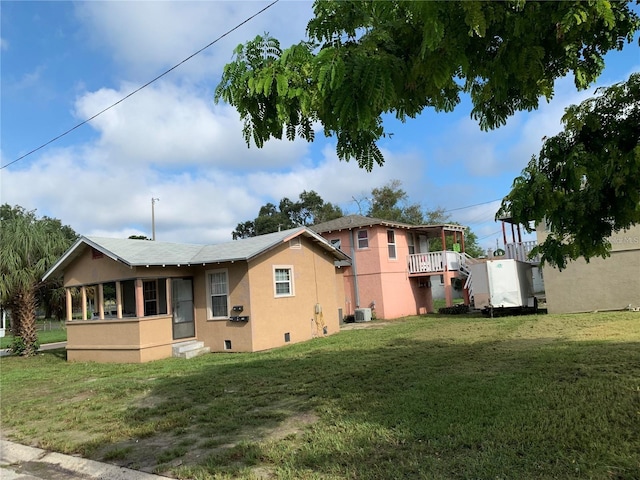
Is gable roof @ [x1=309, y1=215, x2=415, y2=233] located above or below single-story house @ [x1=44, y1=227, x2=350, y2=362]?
above

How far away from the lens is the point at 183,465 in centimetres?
509

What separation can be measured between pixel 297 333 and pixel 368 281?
9051 millimetres

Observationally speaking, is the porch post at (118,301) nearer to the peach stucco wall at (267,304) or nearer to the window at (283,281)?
the peach stucco wall at (267,304)

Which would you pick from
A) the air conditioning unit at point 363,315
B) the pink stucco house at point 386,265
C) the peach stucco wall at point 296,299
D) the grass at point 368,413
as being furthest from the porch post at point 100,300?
the pink stucco house at point 386,265

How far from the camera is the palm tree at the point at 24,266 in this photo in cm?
1677

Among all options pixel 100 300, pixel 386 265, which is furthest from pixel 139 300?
pixel 386 265

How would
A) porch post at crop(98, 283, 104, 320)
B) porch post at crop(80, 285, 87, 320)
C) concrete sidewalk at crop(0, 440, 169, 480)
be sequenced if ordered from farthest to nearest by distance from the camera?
porch post at crop(80, 285, 87, 320), porch post at crop(98, 283, 104, 320), concrete sidewalk at crop(0, 440, 169, 480)

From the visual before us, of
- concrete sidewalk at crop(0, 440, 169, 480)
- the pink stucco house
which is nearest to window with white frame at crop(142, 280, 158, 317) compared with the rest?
concrete sidewalk at crop(0, 440, 169, 480)

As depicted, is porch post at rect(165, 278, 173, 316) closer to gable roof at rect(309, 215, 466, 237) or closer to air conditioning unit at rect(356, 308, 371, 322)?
air conditioning unit at rect(356, 308, 371, 322)

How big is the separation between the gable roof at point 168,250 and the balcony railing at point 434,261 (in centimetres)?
980

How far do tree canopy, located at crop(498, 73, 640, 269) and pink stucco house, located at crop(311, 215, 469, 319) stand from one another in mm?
18976

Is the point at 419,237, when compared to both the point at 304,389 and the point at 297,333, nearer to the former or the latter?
the point at 297,333

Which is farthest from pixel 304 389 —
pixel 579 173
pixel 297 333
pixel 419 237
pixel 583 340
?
pixel 419 237

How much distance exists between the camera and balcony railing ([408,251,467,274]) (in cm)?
2538
